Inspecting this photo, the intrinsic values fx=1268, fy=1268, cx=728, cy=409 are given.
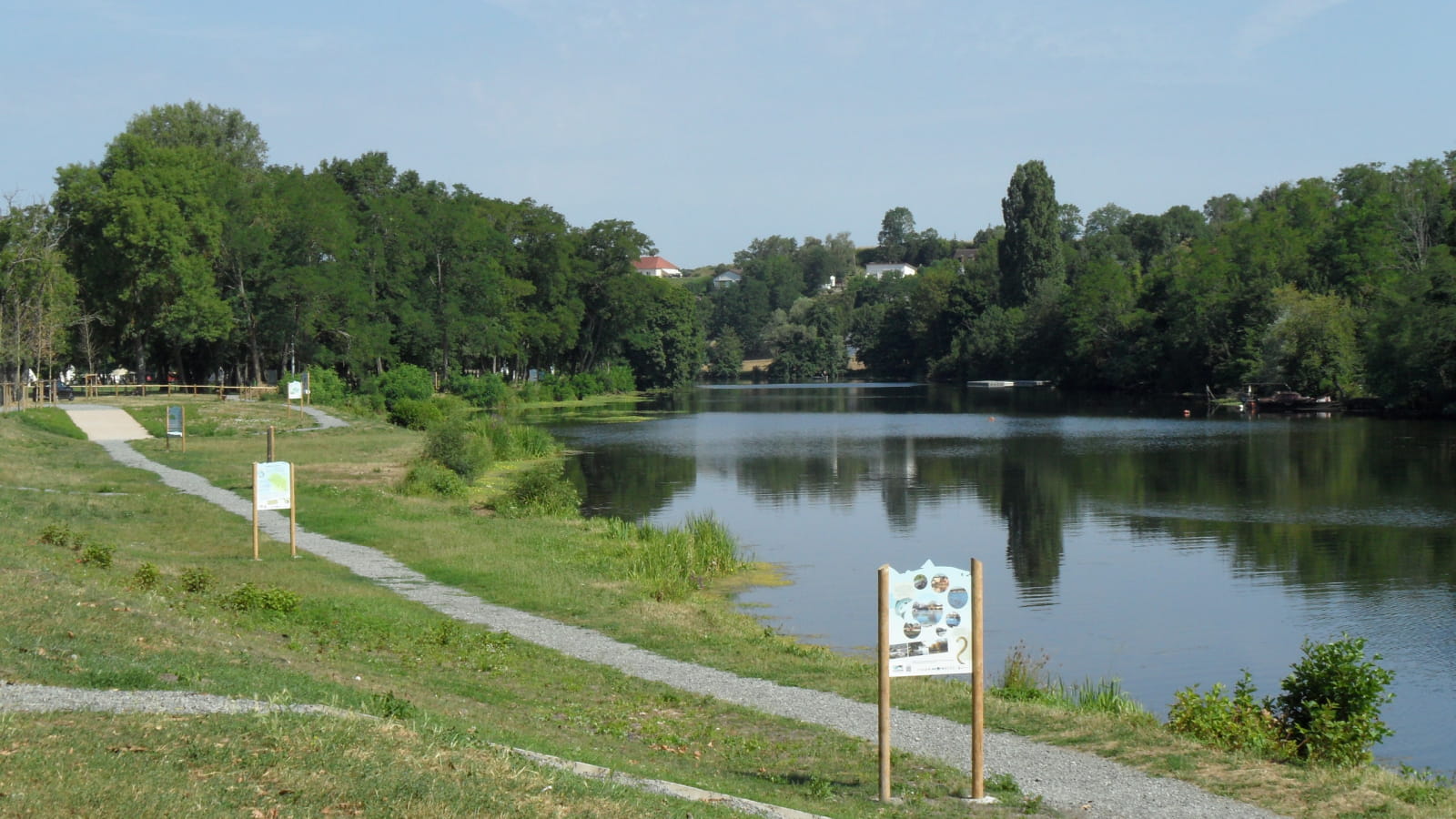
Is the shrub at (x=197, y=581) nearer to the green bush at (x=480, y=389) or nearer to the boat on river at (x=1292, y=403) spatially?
the green bush at (x=480, y=389)

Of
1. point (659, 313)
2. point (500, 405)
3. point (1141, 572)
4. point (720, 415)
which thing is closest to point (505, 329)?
point (500, 405)

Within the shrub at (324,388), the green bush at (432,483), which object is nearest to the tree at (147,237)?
the shrub at (324,388)

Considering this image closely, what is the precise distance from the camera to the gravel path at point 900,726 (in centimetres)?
984

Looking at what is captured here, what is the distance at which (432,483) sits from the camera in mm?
35938

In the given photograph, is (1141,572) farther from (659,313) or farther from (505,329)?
(659,313)

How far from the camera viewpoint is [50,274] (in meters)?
65.7

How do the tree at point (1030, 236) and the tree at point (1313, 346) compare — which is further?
the tree at point (1030, 236)

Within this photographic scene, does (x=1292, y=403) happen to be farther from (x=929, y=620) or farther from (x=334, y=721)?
(x=334, y=721)

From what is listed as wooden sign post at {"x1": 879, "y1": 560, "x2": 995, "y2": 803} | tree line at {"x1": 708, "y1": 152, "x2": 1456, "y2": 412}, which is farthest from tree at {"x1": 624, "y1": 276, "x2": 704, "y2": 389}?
wooden sign post at {"x1": 879, "y1": 560, "x2": 995, "y2": 803}

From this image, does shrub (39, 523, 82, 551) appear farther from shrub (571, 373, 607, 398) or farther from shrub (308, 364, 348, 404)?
shrub (571, 373, 607, 398)

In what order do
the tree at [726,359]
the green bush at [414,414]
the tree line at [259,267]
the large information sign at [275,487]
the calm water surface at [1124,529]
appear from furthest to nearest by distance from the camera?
the tree at [726,359], the tree line at [259,267], the green bush at [414,414], the large information sign at [275,487], the calm water surface at [1124,529]

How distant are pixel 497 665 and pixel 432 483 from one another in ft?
74.2

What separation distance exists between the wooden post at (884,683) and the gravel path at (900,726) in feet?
4.16

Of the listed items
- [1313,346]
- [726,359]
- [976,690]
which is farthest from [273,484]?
[726,359]
